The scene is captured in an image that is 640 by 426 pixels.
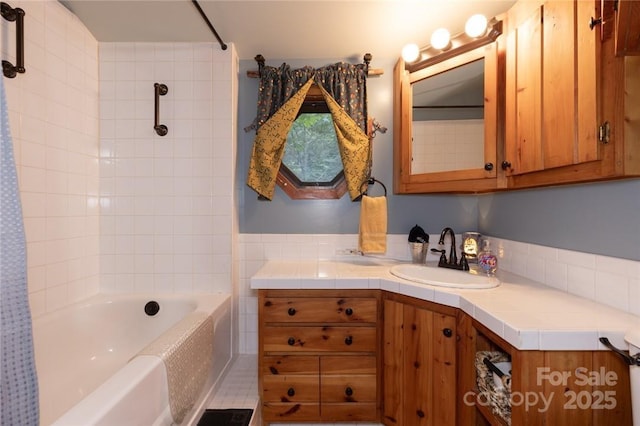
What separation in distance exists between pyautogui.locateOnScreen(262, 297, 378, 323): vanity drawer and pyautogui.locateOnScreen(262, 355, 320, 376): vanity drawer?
19cm

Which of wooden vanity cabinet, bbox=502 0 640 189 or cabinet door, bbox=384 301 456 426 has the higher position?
wooden vanity cabinet, bbox=502 0 640 189

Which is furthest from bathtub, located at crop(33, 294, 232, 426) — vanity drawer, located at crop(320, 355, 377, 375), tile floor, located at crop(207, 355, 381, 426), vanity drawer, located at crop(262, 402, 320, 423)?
vanity drawer, located at crop(320, 355, 377, 375)

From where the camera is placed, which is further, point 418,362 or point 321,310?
point 321,310

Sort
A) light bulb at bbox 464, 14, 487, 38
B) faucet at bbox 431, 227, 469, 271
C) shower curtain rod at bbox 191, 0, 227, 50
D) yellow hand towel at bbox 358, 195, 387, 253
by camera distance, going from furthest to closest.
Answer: yellow hand towel at bbox 358, 195, 387, 253, faucet at bbox 431, 227, 469, 271, shower curtain rod at bbox 191, 0, 227, 50, light bulb at bbox 464, 14, 487, 38

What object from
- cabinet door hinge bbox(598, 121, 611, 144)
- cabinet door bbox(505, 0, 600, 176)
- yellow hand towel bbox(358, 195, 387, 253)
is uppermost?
cabinet door bbox(505, 0, 600, 176)

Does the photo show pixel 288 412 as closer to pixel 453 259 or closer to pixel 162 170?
pixel 453 259

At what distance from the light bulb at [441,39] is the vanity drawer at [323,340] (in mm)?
1529

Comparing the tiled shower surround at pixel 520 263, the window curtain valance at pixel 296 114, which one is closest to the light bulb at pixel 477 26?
the window curtain valance at pixel 296 114

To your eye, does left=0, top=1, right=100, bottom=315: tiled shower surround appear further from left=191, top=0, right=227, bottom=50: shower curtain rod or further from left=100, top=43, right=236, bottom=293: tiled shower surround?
left=191, top=0, right=227, bottom=50: shower curtain rod

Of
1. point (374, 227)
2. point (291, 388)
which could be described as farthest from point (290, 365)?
point (374, 227)

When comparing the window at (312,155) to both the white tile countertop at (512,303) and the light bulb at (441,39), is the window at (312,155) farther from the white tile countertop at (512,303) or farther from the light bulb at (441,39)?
the light bulb at (441,39)

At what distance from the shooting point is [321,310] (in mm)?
1520

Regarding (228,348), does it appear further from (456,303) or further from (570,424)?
(570,424)

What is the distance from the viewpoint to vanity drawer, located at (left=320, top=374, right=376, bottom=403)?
151 centimetres
